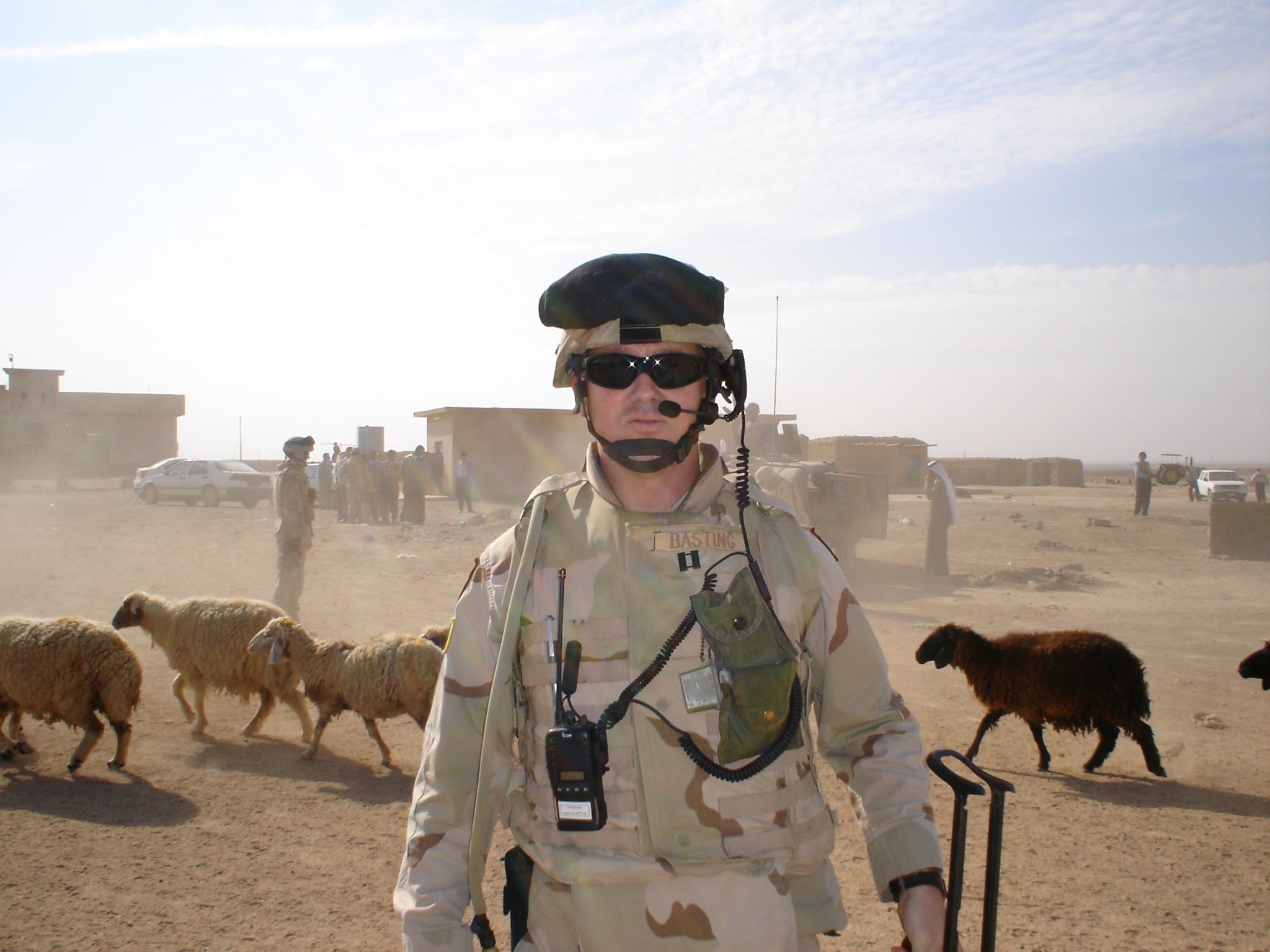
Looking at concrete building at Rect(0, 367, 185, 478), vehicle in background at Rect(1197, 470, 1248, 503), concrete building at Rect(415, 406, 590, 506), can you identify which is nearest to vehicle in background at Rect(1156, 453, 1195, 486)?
vehicle in background at Rect(1197, 470, 1248, 503)

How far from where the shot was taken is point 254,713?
6938mm

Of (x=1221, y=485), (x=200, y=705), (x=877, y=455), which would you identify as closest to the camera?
(x=200, y=705)

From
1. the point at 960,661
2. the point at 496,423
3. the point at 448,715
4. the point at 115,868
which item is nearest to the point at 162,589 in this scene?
the point at 115,868

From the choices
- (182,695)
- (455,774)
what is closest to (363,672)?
(182,695)

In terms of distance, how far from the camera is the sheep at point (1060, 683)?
5414 mm

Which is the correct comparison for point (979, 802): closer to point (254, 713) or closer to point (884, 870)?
point (884, 870)

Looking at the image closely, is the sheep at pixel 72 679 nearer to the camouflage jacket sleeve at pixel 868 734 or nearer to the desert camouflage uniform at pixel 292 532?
the desert camouflage uniform at pixel 292 532

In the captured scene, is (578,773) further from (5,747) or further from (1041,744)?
(5,747)

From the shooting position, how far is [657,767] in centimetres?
172

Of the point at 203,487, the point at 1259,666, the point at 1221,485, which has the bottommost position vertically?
the point at 1259,666

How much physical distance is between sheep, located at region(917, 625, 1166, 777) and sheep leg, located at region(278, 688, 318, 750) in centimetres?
439

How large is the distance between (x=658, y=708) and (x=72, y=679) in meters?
5.23

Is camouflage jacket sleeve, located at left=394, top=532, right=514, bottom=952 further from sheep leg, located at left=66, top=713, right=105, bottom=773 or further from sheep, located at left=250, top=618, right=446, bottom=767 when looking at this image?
sheep leg, located at left=66, top=713, right=105, bottom=773

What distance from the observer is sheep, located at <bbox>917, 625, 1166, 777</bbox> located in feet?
17.8
